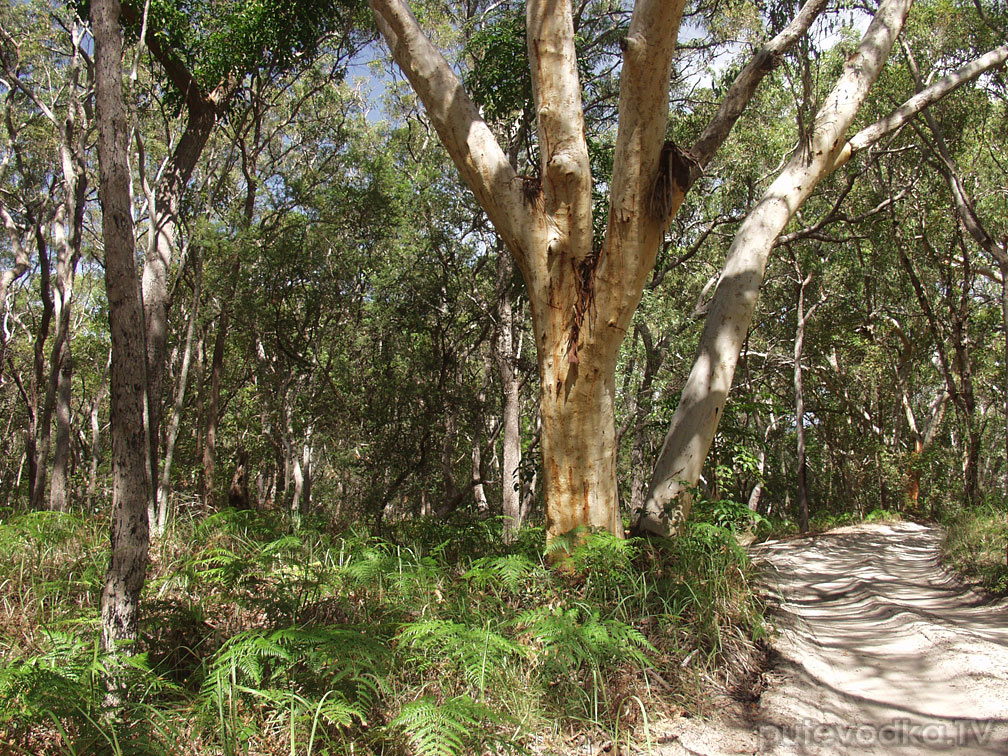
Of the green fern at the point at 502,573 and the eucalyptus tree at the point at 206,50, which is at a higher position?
the eucalyptus tree at the point at 206,50

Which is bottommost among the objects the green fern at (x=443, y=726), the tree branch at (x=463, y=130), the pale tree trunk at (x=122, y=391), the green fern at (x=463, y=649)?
the green fern at (x=443, y=726)

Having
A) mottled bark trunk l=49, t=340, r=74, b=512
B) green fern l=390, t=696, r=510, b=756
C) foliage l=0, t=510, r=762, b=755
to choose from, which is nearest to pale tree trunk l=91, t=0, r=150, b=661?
foliage l=0, t=510, r=762, b=755

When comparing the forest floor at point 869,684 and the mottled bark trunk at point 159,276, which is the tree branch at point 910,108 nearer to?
the forest floor at point 869,684

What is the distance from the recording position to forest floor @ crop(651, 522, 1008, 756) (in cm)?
303

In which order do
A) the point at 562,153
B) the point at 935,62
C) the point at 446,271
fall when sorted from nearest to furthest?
the point at 562,153
the point at 935,62
the point at 446,271

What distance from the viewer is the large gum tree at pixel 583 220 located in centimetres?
404

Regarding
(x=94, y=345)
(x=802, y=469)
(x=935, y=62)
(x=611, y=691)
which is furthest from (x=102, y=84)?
(x=94, y=345)

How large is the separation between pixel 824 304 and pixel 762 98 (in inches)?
257

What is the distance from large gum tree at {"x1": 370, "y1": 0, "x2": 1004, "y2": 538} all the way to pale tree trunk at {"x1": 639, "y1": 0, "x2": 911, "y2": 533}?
15 millimetres

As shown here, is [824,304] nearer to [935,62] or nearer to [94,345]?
[935,62]

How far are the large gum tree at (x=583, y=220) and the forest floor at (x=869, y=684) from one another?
1202 millimetres

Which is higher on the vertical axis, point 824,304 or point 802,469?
point 824,304

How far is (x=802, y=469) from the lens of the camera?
14984 millimetres

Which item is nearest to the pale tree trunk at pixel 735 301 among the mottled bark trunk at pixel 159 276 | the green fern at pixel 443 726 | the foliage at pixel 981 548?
the green fern at pixel 443 726
